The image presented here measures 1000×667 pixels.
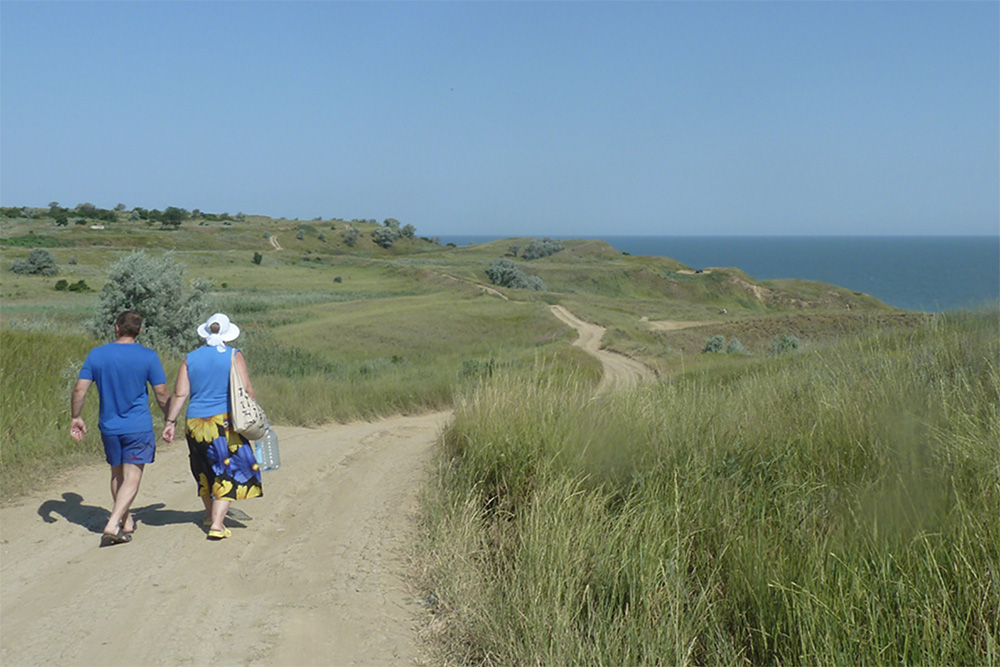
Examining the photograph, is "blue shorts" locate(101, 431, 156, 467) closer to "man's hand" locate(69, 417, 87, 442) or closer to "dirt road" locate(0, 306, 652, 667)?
"man's hand" locate(69, 417, 87, 442)

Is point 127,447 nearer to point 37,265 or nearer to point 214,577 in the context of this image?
point 214,577

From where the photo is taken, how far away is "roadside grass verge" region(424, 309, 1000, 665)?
4.01m

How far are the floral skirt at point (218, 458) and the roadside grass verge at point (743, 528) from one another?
5.51 ft

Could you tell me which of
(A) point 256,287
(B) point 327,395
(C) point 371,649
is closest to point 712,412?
(C) point 371,649

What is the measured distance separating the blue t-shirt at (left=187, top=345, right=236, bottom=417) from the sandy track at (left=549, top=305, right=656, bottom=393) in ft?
38.7

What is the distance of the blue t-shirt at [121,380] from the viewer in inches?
261

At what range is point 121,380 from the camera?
6.67 m

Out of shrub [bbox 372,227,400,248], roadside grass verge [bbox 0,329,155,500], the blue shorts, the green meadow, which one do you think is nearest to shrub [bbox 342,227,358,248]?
shrub [bbox 372,227,400,248]

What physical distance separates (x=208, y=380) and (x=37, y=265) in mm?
62678

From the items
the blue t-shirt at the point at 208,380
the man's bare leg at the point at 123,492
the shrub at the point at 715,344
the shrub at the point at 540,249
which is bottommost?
the shrub at the point at 715,344

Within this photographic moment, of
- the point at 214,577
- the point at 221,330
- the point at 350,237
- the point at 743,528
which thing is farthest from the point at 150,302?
the point at 350,237

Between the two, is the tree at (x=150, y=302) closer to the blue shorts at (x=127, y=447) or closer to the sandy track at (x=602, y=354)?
the sandy track at (x=602, y=354)

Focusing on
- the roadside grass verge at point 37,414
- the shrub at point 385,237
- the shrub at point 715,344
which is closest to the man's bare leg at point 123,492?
the roadside grass verge at point 37,414

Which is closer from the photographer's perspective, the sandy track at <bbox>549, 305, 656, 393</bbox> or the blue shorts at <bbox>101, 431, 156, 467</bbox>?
the blue shorts at <bbox>101, 431, 156, 467</bbox>
